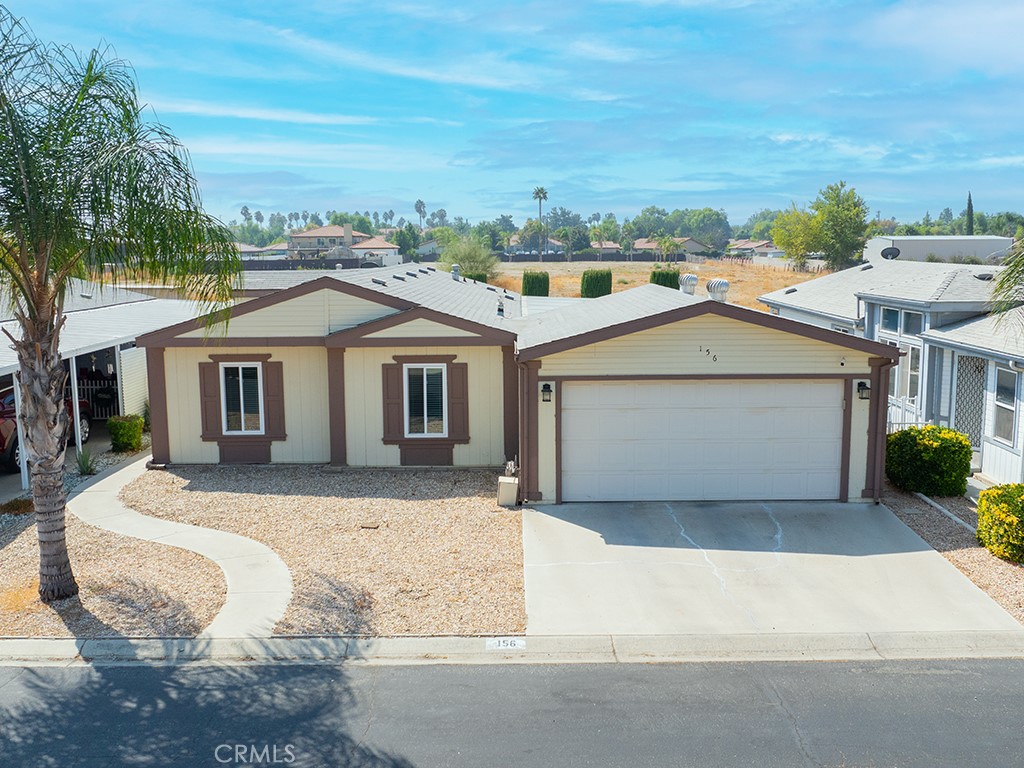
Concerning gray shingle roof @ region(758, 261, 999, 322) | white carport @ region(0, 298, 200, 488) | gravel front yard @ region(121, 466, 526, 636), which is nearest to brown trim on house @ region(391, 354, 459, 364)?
gravel front yard @ region(121, 466, 526, 636)

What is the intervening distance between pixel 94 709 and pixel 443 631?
3.58 m

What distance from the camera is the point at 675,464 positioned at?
1466cm

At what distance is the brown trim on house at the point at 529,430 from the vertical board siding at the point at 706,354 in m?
0.28

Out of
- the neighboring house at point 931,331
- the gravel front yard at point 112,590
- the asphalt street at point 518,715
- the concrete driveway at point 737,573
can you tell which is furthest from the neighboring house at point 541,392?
the asphalt street at point 518,715

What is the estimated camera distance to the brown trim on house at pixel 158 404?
17.2 m

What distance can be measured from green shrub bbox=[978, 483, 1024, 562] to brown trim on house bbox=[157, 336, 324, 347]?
11.6 metres

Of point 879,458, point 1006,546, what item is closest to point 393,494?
point 879,458

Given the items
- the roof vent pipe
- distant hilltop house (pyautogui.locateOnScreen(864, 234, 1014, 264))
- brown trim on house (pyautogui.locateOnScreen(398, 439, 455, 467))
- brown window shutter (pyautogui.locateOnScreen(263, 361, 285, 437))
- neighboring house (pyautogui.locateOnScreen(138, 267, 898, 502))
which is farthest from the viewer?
distant hilltop house (pyautogui.locateOnScreen(864, 234, 1014, 264))

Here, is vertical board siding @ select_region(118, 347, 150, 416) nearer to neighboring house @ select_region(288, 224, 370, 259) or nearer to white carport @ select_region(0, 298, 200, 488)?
white carport @ select_region(0, 298, 200, 488)

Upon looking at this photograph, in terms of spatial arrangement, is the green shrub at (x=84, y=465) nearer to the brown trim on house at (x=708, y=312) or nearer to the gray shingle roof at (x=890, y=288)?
the brown trim on house at (x=708, y=312)

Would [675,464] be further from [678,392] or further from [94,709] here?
[94,709]

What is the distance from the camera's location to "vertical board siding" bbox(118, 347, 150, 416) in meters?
20.7

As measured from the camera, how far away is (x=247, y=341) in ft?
56.1

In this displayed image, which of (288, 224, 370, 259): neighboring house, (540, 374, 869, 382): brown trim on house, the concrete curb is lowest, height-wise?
the concrete curb
